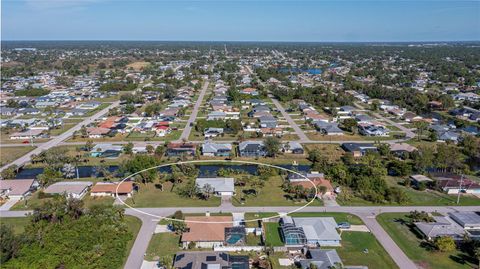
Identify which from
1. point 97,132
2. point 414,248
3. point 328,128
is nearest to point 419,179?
point 414,248

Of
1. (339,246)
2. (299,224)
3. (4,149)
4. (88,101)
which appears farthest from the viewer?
(88,101)

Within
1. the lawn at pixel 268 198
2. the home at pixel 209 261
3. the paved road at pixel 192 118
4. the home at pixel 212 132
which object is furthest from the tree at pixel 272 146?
the home at pixel 209 261

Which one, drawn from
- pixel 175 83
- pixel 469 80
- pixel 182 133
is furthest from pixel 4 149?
pixel 469 80

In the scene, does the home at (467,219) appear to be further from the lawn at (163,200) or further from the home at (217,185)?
the lawn at (163,200)

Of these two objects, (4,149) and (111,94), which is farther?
(111,94)

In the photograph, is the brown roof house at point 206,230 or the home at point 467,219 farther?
the home at point 467,219

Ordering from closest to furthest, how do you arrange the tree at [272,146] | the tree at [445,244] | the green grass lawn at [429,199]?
1. the tree at [445,244]
2. the green grass lawn at [429,199]
3. the tree at [272,146]

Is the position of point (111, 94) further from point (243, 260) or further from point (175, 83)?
point (243, 260)

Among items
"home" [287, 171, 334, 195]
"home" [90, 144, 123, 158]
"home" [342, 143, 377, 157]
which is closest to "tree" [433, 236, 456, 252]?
"home" [287, 171, 334, 195]
